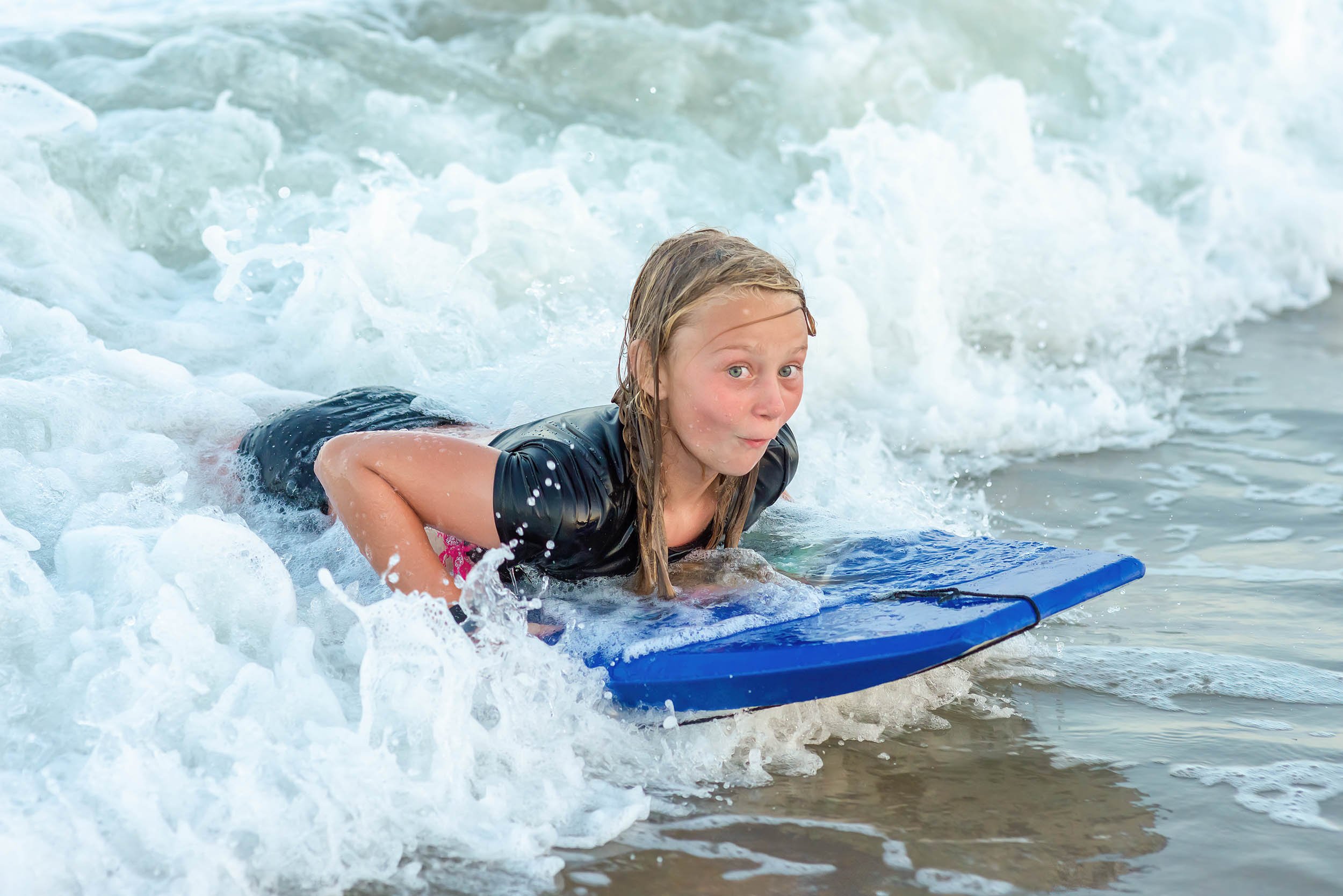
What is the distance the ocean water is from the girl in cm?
19

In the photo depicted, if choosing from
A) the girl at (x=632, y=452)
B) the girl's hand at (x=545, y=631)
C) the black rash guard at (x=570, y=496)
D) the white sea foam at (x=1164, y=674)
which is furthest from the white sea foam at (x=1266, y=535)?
the girl's hand at (x=545, y=631)

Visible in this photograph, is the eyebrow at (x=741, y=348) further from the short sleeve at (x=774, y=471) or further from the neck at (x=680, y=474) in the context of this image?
the short sleeve at (x=774, y=471)

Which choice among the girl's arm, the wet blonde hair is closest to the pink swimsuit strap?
the girl's arm

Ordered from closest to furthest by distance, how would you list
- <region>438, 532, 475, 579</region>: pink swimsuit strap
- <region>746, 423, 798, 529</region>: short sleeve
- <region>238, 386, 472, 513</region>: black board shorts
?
<region>438, 532, 475, 579</region>: pink swimsuit strap, <region>746, 423, 798, 529</region>: short sleeve, <region>238, 386, 472, 513</region>: black board shorts

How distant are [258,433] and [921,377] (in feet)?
9.70

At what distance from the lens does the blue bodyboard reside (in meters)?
2.62

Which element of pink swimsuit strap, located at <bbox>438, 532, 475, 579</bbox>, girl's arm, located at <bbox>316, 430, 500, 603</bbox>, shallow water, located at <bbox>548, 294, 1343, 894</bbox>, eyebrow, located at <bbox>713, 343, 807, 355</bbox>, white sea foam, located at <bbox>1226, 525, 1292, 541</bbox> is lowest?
shallow water, located at <bbox>548, 294, 1343, 894</bbox>

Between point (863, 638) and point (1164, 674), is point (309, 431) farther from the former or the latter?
point (1164, 674)

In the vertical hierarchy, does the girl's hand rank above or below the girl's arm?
below

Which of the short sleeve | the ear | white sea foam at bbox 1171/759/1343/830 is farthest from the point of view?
the short sleeve

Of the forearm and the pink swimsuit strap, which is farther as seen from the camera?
the pink swimsuit strap

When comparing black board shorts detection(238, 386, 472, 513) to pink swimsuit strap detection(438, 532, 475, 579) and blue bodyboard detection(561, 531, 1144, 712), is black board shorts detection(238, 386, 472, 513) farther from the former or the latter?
blue bodyboard detection(561, 531, 1144, 712)

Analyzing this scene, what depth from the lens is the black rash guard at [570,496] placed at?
2.72m

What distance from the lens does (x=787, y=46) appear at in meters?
8.42
